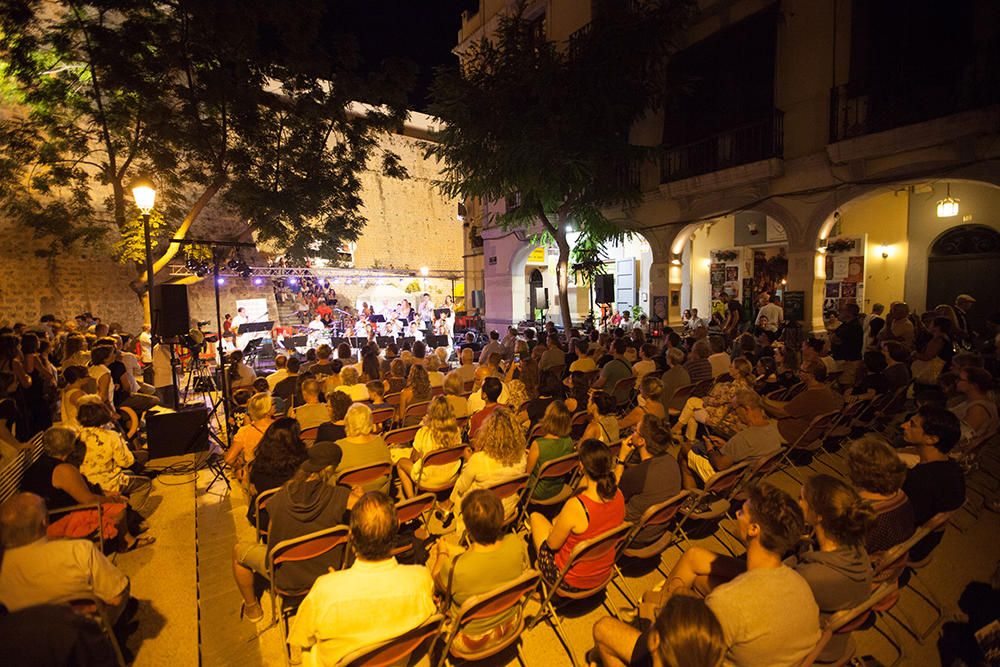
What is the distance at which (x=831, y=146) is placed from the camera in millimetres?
8445

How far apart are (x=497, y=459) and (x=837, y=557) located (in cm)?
202

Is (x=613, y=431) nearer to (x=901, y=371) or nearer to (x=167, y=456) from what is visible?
(x=901, y=371)

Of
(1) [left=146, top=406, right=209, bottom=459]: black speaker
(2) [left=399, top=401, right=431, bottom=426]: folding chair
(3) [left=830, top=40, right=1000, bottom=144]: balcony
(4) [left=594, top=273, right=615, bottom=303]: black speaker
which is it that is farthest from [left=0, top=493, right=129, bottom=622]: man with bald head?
(4) [left=594, top=273, right=615, bottom=303]: black speaker

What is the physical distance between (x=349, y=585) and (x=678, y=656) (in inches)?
52.0

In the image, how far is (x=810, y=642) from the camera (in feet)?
6.06

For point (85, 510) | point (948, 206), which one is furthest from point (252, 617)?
point (948, 206)

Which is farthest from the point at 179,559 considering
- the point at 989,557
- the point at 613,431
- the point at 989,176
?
the point at 989,176

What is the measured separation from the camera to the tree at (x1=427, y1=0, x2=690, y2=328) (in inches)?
387

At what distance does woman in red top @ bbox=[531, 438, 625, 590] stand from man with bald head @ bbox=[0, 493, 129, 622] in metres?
2.46

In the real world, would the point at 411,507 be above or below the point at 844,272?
below

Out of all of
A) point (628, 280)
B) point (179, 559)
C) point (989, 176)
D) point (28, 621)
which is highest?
point (989, 176)

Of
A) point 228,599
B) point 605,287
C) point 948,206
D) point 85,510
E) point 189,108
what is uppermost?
point 189,108

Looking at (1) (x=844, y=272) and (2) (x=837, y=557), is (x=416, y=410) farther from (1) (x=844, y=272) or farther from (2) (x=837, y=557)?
(1) (x=844, y=272)

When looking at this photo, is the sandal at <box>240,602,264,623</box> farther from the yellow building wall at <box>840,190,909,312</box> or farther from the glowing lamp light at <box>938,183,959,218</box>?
the glowing lamp light at <box>938,183,959,218</box>
